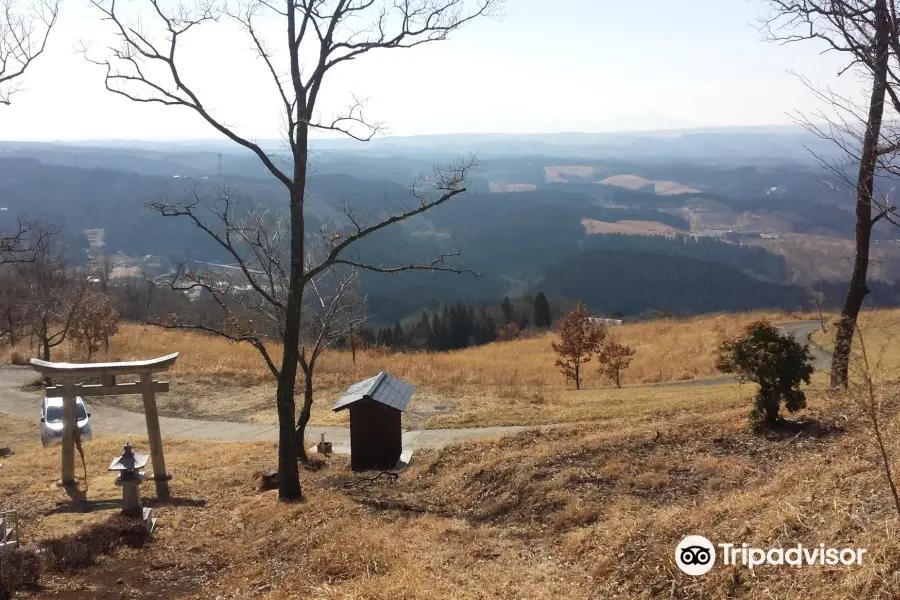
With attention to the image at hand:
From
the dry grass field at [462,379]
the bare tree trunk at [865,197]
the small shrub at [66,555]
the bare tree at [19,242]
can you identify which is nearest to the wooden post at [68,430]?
the bare tree at [19,242]

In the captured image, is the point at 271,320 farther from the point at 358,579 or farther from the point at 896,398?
the point at 896,398

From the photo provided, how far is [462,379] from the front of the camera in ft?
78.8

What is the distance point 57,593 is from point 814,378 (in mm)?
17098

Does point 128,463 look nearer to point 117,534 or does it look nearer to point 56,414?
point 117,534

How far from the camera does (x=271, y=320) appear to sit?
11.7 m

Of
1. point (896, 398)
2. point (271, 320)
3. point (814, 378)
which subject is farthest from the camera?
point (814, 378)

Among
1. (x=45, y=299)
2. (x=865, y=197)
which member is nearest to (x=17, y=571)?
(x=865, y=197)

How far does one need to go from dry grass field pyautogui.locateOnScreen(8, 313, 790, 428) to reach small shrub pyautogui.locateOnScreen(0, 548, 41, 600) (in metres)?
11.2

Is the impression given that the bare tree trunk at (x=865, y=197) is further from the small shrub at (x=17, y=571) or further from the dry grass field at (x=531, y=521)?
the small shrub at (x=17, y=571)

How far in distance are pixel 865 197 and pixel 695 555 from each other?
748 centimetres

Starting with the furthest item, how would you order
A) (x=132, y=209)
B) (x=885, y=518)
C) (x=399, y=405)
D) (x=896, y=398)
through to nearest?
(x=132, y=209), (x=399, y=405), (x=896, y=398), (x=885, y=518)

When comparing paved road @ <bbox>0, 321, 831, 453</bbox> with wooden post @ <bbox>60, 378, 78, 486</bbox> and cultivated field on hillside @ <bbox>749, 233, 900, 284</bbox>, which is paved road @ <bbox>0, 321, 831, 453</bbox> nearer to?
wooden post @ <bbox>60, 378, 78, 486</bbox>

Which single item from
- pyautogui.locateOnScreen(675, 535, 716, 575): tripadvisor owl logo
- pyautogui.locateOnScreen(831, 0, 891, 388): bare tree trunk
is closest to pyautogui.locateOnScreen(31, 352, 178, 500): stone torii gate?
pyautogui.locateOnScreen(675, 535, 716, 575): tripadvisor owl logo

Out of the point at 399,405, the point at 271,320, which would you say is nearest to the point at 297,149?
the point at 271,320
